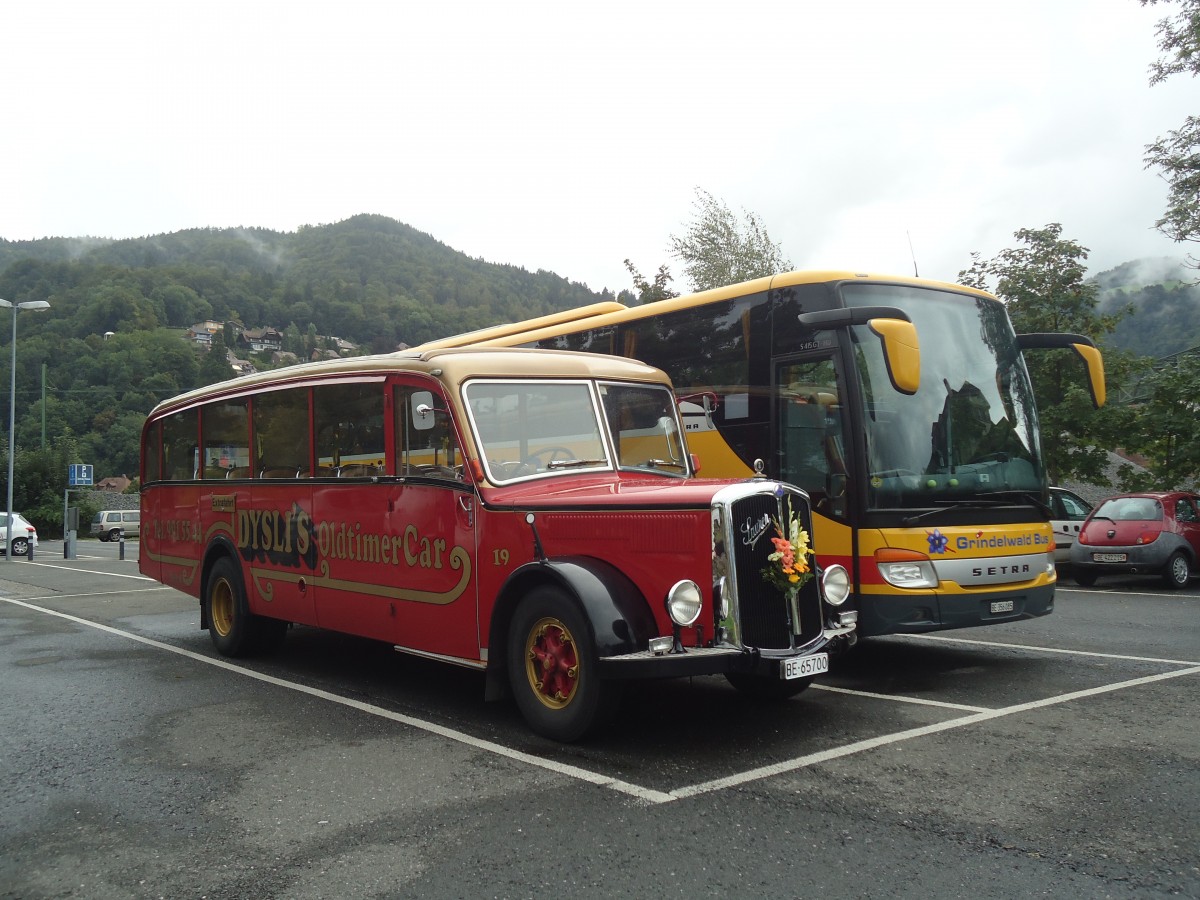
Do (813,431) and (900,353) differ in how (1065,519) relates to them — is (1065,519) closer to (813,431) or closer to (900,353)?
(813,431)

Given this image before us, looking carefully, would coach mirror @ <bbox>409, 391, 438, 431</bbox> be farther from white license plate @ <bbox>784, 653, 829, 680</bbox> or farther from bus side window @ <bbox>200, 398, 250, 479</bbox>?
bus side window @ <bbox>200, 398, 250, 479</bbox>

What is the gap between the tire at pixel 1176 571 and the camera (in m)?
15.8

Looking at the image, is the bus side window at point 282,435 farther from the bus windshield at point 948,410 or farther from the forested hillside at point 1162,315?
the forested hillside at point 1162,315

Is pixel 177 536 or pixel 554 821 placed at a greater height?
pixel 177 536

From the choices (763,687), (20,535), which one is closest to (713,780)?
(763,687)

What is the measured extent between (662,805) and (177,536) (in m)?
8.15

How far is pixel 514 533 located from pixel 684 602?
1387 millimetres

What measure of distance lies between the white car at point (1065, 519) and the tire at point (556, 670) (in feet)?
45.9

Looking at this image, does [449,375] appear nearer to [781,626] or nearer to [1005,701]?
[781,626]

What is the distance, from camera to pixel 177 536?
37.2 ft

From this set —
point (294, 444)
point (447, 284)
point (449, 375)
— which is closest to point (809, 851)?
point (449, 375)

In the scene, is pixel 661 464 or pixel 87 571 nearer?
pixel 661 464

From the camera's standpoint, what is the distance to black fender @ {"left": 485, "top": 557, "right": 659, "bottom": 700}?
5758 millimetres

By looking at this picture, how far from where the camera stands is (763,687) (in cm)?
741
